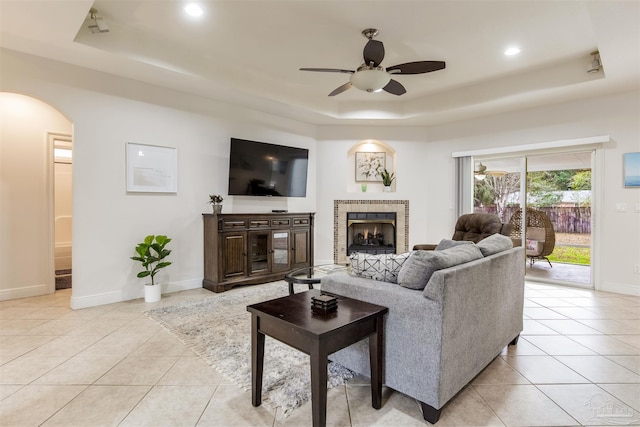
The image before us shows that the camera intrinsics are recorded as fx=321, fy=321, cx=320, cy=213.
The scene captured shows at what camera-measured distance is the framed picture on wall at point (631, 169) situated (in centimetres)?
421

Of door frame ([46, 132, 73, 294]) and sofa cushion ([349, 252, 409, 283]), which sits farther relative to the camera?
door frame ([46, 132, 73, 294])

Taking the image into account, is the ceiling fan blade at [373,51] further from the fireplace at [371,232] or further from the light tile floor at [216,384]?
the fireplace at [371,232]

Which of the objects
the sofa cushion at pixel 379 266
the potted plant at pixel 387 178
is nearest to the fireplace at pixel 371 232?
the potted plant at pixel 387 178

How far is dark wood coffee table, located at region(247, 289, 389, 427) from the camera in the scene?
4.81ft

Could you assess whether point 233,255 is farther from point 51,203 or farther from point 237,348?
point 51,203

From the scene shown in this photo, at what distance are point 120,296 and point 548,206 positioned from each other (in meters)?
6.22

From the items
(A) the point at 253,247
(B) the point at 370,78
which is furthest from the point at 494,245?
(A) the point at 253,247

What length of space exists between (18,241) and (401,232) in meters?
5.75

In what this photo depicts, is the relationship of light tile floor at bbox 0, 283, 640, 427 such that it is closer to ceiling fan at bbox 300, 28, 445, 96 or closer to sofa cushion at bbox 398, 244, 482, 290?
sofa cushion at bbox 398, 244, 482, 290

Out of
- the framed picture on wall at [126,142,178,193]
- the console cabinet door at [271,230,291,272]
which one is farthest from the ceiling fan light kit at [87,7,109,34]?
the console cabinet door at [271,230,291,272]

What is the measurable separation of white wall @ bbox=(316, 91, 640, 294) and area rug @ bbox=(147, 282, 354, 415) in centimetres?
289

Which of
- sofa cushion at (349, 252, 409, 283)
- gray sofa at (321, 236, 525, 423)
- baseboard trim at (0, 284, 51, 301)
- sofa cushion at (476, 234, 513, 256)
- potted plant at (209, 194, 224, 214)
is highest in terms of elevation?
potted plant at (209, 194, 224, 214)

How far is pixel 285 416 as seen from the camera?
1.76m

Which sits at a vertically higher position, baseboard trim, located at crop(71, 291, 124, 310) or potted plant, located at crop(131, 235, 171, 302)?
potted plant, located at crop(131, 235, 171, 302)
